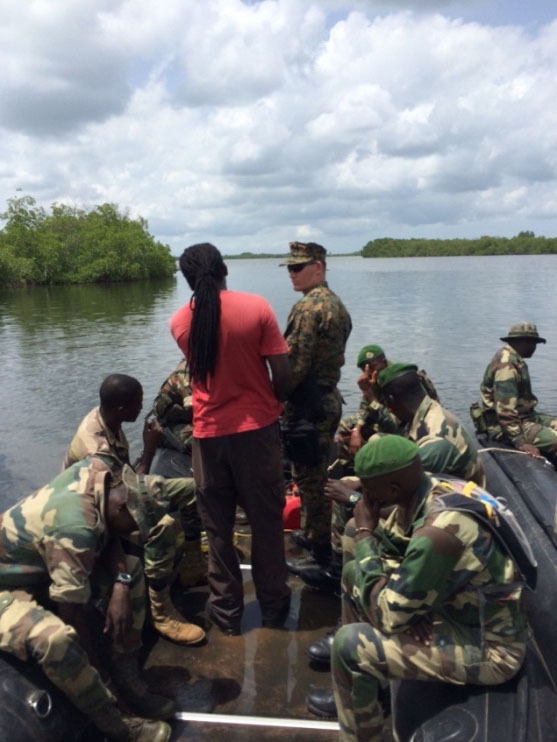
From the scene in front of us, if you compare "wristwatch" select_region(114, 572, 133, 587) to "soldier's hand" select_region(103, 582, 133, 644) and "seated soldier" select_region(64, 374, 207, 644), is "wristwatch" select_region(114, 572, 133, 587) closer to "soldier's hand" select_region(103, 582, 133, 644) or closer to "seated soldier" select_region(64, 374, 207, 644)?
"soldier's hand" select_region(103, 582, 133, 644)

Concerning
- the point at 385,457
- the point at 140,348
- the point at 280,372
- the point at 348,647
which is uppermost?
the point at 280,372

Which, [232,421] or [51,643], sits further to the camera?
[232,421]

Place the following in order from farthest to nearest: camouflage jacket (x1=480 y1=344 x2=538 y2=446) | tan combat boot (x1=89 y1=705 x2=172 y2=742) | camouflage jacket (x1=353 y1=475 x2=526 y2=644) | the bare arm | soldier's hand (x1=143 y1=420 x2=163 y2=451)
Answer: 1. camouflage jacket (x1=480 y1=344 x2=538 y2=446)
2. soldier's hand (x1=143 y1=420 x2=163 y2=451)
3. the bare arm
4. tan combat boot (x1=89 y1=705 x2=172 y2=742)
5. camouflage jacket (x1=353 y1=475 x2=526 y2=644)

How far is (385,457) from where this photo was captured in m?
2.46

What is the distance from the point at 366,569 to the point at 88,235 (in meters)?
63.6

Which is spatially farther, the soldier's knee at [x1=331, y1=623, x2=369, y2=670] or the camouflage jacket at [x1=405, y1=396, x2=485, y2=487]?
the camouflage jacket at [x1=405, y1=396, x2=485, y2=487]

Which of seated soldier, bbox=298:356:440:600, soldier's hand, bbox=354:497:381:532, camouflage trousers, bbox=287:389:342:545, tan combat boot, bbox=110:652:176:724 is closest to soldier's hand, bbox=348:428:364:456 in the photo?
camouflage trousers, bbox=287:389:342:545

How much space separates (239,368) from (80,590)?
1.32 m

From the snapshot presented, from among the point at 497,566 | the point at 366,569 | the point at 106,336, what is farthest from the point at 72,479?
the point at 106,336

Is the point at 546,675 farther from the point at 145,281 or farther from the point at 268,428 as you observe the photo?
the point at 145,281

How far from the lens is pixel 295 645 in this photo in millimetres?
3641

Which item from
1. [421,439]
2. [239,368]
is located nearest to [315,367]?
[239,368]

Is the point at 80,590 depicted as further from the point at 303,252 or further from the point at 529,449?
the point at 529,449

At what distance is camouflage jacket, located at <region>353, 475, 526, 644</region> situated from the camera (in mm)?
2332
